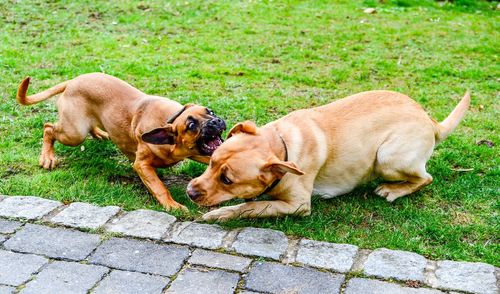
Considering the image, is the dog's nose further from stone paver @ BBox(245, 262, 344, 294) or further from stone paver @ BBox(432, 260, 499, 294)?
stone paver @ BBox(432, 260, 499, 294)

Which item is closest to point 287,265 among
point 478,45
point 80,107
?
point 80,107

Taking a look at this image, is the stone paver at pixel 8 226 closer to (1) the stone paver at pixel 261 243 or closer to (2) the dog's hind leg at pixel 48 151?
(2) the dog's hind leg at pixel 48 151

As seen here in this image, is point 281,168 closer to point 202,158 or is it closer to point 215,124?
point 215,124

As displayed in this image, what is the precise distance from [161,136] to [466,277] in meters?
2.55

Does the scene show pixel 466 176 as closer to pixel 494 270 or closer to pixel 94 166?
pixel 494 270

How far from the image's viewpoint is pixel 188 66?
8836 millimetres

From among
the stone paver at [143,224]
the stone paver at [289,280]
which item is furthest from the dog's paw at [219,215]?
the stone paver at [289,280]

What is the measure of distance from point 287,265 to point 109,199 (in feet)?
5.51

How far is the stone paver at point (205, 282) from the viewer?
3963 millimetres

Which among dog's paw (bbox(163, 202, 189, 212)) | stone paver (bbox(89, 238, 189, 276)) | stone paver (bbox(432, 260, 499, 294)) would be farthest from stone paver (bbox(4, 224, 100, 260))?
stone paver (bbox(432, 260, 499, 294))

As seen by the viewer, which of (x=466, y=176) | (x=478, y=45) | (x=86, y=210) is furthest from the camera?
(x=478, y=45)

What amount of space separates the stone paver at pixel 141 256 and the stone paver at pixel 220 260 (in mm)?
83

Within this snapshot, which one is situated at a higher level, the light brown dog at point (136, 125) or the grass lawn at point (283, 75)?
the light brown dog at point (136, 125)

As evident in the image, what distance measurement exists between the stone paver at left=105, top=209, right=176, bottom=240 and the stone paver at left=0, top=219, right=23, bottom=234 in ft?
2.15
